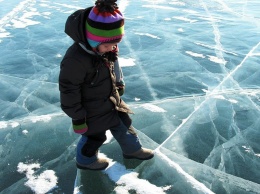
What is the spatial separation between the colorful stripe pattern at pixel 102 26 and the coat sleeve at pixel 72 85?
174 mm

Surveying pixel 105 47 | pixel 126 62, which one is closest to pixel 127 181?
pixel 105 47

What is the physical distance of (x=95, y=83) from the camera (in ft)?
6.52

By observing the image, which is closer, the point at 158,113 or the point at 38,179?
the point at 38,179

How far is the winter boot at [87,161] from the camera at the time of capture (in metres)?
2.24

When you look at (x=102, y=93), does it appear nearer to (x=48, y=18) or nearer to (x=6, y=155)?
(x=6, y=155)

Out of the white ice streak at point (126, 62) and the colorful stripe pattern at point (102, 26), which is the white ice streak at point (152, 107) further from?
the colorful stripe pattern at point (102, 26)

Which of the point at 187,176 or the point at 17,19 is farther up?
the point at 17,19

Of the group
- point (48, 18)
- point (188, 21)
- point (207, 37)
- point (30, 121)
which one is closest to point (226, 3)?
point (188, 21)

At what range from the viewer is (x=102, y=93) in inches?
81.1

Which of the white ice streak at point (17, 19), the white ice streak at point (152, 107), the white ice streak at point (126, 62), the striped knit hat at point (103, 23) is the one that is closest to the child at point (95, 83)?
the striped knit hat at point (103, 23)

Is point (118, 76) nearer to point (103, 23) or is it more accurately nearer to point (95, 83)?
point (95, 83)

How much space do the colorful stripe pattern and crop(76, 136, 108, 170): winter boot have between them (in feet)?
2.62

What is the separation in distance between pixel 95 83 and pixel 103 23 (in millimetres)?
435

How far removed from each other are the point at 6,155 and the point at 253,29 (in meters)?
4.83
